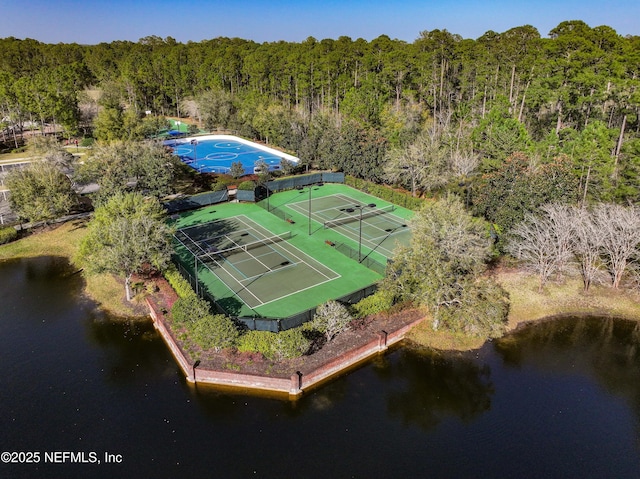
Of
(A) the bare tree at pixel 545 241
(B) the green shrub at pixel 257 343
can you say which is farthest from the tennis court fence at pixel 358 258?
(B) the green shrub at pixel 257 343


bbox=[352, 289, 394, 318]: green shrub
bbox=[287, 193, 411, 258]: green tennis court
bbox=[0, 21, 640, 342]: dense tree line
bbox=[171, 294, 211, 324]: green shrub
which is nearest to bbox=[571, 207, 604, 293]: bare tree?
bbox=[0, 21, 640, 342]: dense tree line

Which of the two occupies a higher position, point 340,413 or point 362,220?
point 362,220

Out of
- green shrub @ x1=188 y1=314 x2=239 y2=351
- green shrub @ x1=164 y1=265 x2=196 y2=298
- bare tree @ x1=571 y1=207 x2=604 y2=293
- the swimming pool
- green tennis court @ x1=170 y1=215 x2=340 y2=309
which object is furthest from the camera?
the swimming pool

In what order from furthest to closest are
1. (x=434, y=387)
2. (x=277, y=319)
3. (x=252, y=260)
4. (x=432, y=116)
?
1. (x=432, y=116)
2. (x=252, y=260)
3. (x=277, y=319)
4. (x=434, y=387)

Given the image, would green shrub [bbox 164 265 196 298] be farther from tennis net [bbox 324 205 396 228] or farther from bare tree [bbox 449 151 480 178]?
bare tree [bbox 449 151 480 178]

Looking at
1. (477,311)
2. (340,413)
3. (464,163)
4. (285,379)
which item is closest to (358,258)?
(477,311)

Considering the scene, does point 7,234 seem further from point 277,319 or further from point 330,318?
point 330,318
